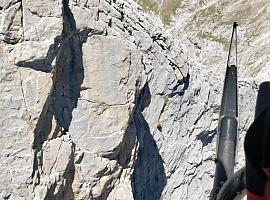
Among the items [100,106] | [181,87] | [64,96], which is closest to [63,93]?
[64,96]

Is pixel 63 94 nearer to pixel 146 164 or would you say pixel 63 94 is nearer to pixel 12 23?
pixel 12 23

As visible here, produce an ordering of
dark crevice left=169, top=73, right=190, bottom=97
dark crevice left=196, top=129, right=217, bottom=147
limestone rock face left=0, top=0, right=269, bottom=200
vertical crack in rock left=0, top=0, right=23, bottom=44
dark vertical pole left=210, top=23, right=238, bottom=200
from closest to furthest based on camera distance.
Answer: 1. dark vertical pole left=210, top=23, right=238, bottom=200
2. vertical crack in rock left=0, top=0, right=23, bottom=44
3. limestone rock face left=0, top=0, right=269, bottom=200
4. dark crevice left=169, top=73, right=190, bottom=97
5. dark crevice left=196, top=129, right=217, bottom=147

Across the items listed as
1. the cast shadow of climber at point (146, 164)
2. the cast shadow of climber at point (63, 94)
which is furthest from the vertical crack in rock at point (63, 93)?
the cast shadow of climber at point (146, 164)

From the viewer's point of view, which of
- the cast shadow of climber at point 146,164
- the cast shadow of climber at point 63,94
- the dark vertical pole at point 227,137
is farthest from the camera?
the cast shadow of climber at point 146,164

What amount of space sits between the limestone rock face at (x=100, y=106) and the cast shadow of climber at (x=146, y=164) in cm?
5

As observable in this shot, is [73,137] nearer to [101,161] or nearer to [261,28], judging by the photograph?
[101,161]

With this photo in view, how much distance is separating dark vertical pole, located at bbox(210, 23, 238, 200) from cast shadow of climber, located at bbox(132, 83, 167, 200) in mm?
15195

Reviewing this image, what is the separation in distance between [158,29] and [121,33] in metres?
4.13

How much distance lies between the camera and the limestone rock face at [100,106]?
46.7 feet

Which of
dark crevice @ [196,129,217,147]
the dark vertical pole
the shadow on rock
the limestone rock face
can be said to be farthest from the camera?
dark crevice @ [196,129,217,147]

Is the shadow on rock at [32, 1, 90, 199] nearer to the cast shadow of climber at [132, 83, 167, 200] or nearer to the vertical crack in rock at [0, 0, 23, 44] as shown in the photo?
the vertical crack in rock at [0, 0, 23, 44]

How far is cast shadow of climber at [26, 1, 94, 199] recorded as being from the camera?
1507 centimetres

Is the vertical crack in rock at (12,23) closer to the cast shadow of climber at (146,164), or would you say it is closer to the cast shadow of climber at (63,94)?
the cast shadow of climber at (63,94)

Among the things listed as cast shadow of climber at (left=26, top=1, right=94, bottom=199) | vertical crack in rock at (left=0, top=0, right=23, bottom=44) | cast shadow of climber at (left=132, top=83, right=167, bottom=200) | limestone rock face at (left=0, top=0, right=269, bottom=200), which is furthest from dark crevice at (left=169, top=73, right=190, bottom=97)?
vertical crack in rock at (left=0, top=0, right=23, bottom=44)
